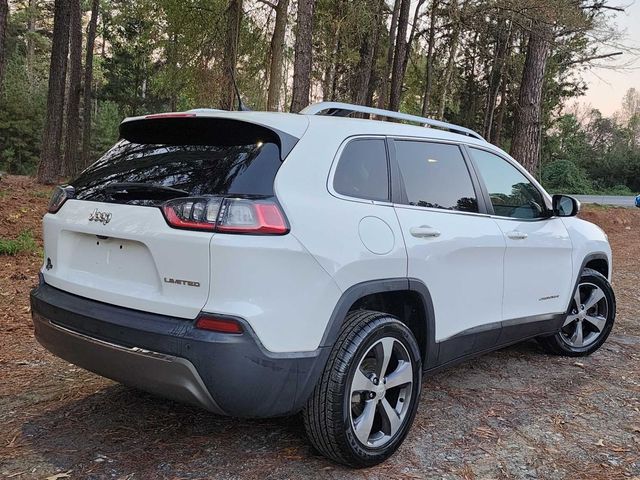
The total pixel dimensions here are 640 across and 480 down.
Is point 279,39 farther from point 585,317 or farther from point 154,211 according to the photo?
point 154,211

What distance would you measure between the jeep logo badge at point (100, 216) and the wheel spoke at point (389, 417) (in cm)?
167

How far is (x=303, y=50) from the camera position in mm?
10531

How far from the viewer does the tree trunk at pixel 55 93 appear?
14.1m

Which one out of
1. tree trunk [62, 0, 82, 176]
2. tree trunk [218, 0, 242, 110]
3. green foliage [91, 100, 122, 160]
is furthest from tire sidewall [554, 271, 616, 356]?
green foliage [91, 100, 122, 160]

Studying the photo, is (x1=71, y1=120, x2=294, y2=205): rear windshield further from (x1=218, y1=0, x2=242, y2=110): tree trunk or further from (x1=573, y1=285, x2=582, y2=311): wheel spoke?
(x1=218, y1=0, x2=242, y2=110): tree trunk

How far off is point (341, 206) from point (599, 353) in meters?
3.54

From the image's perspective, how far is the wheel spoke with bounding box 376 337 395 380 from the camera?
2.91 meters

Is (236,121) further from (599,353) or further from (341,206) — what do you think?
(599,353)

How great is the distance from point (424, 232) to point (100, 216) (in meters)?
1.72

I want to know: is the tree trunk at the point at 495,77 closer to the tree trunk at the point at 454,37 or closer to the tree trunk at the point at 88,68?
the tree trunk at the point at 454,37

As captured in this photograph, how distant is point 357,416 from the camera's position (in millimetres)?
2877

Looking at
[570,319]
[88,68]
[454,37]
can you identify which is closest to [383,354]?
[570,319]

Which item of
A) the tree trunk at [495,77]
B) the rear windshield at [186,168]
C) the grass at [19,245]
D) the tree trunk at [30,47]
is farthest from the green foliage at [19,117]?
the rear windshield at [186,168]

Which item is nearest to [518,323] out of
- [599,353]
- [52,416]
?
[599,353]
